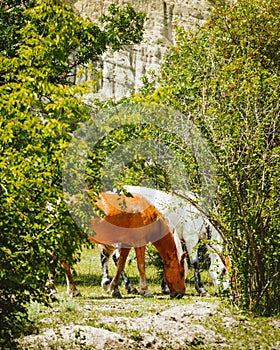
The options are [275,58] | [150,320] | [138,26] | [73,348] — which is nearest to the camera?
[73,348]

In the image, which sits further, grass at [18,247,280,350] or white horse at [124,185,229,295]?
white horse at [124,185,229,295]

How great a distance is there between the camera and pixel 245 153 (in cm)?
799

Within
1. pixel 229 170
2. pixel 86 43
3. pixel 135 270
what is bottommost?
pixel 135 270

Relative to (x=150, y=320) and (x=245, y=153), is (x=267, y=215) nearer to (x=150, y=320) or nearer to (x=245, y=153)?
(x=245, y=153)

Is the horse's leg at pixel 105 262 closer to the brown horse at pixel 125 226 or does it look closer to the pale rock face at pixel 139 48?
the brown horse at pixel 125 226

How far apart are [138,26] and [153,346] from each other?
8.21 m

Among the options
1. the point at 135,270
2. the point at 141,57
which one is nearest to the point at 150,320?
the point at 135,270

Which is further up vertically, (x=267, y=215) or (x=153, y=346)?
(x=267, y=215)

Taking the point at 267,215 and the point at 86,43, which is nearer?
the point at 267,215

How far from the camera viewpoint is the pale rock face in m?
31.5

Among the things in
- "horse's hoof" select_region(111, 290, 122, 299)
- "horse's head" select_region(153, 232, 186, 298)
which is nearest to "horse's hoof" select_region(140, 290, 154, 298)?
"horse's hoof" select_region(111, 290, 122, 299)

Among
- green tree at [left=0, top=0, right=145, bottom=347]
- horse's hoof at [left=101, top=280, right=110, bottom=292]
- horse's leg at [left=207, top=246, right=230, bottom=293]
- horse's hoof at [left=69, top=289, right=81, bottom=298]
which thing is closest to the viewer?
green tree at [left=0, top=0, right=145, bottom=347]

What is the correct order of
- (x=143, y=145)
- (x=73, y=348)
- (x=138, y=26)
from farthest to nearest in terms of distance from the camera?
(x=138, y=26), (x=143, y=145), (x=73, y=348)

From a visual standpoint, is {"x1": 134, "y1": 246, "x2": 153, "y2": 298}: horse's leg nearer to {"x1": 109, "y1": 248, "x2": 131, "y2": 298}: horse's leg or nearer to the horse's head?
{"x1": 109, "y1": 248, "x2": 131, "y2": 298}: horse's leg
